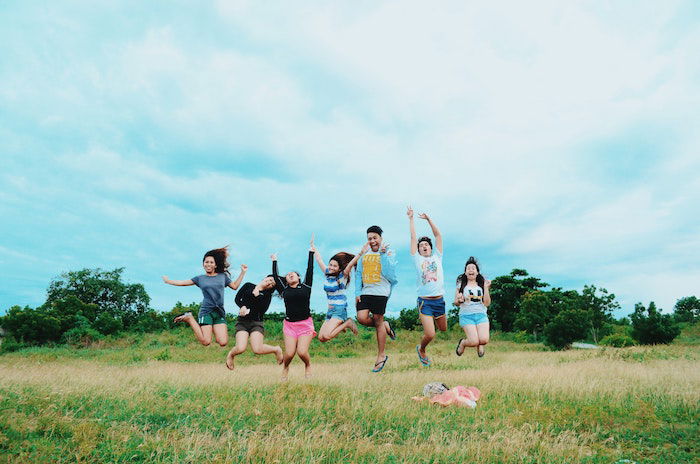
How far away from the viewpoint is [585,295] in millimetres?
36344

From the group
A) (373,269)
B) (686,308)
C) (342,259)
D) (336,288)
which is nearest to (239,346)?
(336,288)

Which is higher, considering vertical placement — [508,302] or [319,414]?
[508,302]

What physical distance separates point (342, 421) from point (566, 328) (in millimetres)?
23088

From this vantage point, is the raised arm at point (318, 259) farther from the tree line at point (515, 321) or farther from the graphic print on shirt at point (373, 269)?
the tree line at point (515, 321)

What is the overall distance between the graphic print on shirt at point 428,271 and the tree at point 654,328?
2335cm

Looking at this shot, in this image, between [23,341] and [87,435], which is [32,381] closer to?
[87,435]

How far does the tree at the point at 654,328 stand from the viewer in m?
28.9

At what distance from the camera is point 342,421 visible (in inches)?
327

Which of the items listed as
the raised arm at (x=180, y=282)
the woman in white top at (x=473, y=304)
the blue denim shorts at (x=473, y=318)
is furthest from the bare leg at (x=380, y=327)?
the raised arm at (x=180, y=282)

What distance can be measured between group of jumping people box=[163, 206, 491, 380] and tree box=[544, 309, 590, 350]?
58.9 ft

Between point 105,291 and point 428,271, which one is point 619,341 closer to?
point 428,271

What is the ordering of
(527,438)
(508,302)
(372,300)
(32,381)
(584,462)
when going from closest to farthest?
(584,462) < (527,438) < (32,381) < (372,300) < (508,302)

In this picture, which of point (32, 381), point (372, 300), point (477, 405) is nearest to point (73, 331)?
point (32, 381)

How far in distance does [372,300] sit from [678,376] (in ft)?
29.3
